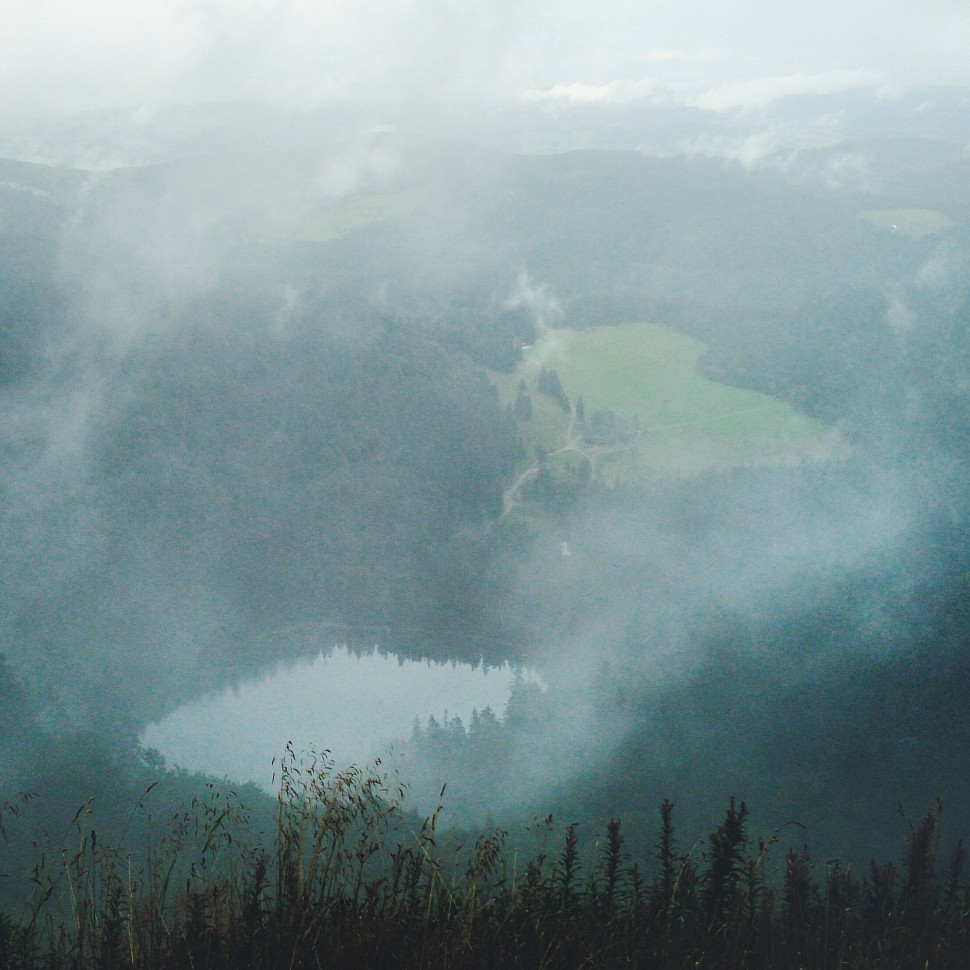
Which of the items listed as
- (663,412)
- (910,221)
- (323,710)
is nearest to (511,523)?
(663,412)

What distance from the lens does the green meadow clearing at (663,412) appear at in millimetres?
45562

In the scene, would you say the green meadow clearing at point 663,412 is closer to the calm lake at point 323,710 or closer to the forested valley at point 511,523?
the forested valley at point 511,523

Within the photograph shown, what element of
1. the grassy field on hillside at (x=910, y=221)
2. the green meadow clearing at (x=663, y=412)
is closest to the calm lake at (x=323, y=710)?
the green meadow clearing at (x=663, y=412)

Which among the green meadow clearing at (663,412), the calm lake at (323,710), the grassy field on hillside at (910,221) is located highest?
the grassy field on hillside at (910,221)

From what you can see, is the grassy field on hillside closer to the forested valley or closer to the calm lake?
the forested valley

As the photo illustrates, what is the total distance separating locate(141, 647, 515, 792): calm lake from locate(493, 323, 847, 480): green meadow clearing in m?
15.3

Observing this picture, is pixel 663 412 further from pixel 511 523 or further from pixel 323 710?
pixel 323 710

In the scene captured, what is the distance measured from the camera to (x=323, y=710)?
112 ft

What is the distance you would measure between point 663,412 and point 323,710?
2574 centimetres

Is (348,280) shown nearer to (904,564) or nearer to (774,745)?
(904,564)

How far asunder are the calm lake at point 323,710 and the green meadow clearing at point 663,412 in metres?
15.3

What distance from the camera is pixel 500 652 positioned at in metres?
38.8

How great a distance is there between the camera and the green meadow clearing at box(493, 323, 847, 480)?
1794 inches

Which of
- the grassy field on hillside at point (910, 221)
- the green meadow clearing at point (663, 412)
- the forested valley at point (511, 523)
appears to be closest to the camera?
the forested valley at point (511, 523)
